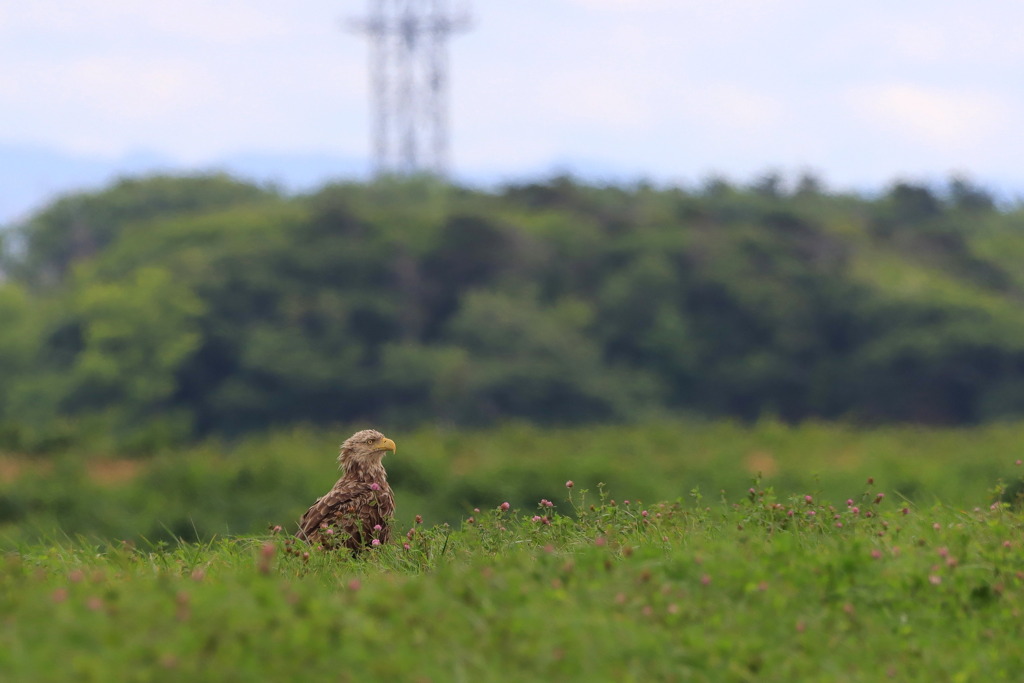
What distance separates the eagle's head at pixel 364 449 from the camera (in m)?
8.27

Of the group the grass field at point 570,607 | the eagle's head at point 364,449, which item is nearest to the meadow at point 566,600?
the grass field at point 570,607

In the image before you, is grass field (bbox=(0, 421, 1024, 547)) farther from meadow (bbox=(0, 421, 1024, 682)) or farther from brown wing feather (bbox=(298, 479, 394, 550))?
meadow (bbox=(0, 421, 1024, 682))

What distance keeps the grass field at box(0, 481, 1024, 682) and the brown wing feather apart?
174mm

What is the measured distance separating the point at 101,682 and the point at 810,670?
2825 millimetres

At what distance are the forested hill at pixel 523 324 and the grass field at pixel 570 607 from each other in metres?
49.7

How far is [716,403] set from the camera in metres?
61.6

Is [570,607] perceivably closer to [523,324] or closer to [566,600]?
[566,600]

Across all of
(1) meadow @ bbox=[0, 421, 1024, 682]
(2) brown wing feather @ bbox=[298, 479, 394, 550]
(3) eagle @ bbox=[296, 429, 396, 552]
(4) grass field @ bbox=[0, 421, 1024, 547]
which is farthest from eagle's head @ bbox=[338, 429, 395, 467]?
(4) grass field @ bbox=[0, 421, 1024, 547]

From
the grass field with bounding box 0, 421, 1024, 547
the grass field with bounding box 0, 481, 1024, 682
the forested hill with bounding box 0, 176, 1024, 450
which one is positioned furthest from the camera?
the forested hill with bounding box 0, 176, 1024, 450

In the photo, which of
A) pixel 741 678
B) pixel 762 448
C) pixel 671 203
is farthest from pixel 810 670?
pixel 671 203

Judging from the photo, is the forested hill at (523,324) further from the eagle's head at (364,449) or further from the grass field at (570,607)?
the grass field at (570,607)

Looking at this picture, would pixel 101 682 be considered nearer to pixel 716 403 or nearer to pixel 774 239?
pixel 716 403

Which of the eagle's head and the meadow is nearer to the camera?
the meadow

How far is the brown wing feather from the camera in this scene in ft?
26.2
